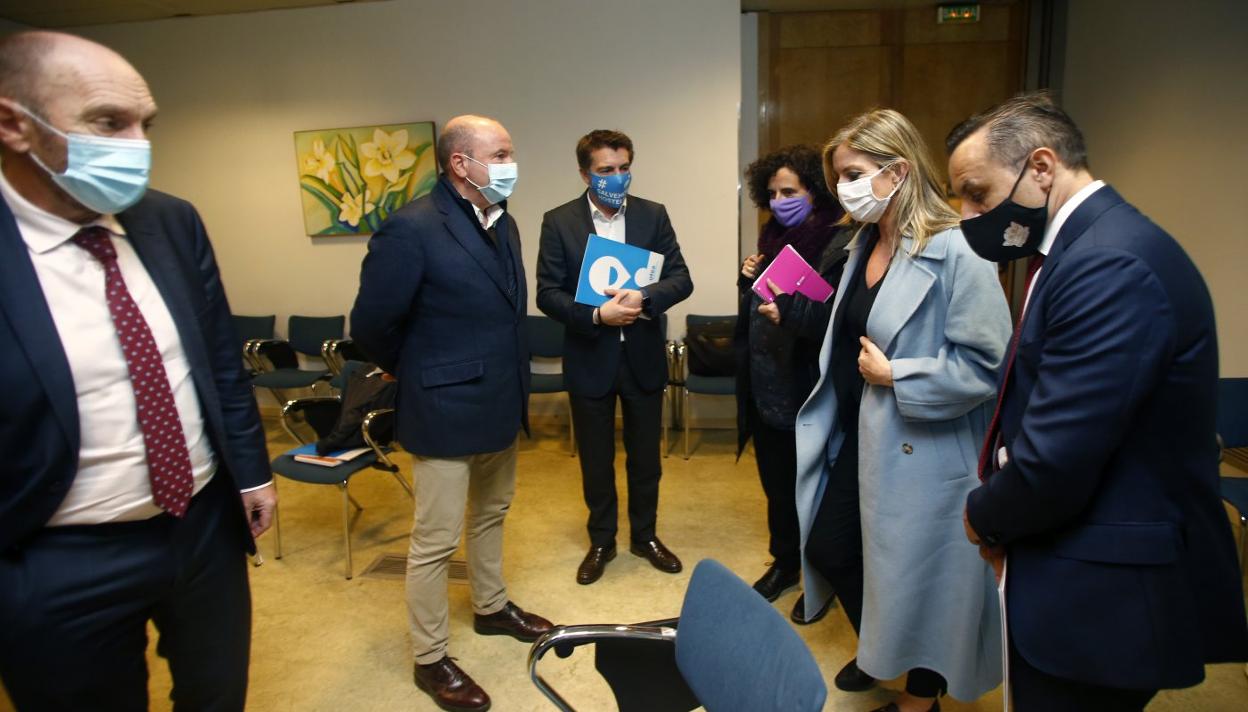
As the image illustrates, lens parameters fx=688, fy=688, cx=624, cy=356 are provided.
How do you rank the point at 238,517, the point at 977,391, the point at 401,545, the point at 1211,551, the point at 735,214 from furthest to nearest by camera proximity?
the point at 735,214
the point at 401,545
the point at 977,391
the point at 238,517
the point at 1211,551

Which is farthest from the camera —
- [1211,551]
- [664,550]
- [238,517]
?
[664,550]

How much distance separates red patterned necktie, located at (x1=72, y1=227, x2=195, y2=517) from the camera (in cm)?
124

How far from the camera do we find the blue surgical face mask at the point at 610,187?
8.90ft

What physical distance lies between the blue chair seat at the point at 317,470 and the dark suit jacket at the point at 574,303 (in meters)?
1.07

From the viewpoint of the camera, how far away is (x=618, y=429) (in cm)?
512

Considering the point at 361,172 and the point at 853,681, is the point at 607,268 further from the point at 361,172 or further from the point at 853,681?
the point at 361,172

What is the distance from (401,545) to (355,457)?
1.78ft

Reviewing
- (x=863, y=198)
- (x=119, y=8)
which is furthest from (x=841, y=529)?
(x=119, y=8)

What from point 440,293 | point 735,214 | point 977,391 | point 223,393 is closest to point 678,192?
point 735,214

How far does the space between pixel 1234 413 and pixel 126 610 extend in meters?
3.63

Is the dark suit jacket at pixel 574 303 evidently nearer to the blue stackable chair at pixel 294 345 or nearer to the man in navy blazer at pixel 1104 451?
the man in navy blazer at pixel 1104 451

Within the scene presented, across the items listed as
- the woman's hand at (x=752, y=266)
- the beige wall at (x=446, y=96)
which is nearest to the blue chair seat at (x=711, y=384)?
the beige wall at (x=446, y=96)

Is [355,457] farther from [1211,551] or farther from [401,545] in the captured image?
[1211,551]

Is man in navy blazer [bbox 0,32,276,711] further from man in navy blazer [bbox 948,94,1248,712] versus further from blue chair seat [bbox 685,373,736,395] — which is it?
blue chair seat [bbox 685,373,736,395]
